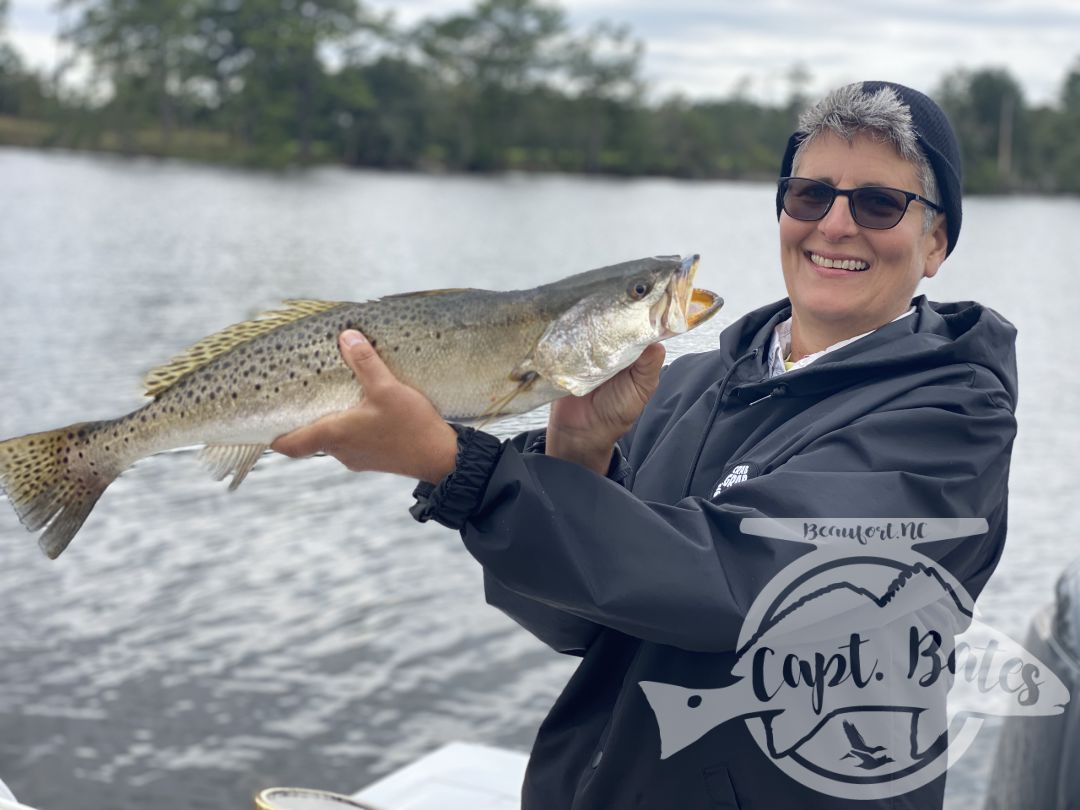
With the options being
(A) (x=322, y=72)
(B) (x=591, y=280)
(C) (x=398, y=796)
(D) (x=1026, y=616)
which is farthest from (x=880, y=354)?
(A) (x=322, y=72)

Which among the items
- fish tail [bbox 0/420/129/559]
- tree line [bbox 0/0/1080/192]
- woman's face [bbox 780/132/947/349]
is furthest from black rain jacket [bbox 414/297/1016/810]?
tree line [bbox 0/0/1080/192]

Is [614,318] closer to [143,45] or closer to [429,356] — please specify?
[429,356]

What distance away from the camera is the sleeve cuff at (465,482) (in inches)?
92.7

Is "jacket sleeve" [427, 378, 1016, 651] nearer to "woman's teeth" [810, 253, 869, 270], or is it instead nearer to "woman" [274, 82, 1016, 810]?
"woman" [274, 82, 1016, 810]

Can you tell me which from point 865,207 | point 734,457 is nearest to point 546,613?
point 734,457

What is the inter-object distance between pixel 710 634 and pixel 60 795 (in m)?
6.82

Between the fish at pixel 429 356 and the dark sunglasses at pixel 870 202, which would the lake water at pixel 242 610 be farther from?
the dark sunglasses at pixel 870 202

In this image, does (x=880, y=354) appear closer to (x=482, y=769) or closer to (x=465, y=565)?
(x=482, y=769)

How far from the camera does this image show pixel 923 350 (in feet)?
8.84

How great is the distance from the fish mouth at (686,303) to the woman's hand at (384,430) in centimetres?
54

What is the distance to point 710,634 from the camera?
2.37 metres

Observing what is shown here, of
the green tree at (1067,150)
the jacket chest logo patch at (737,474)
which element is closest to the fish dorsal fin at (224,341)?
the jacket chest logo patch at (737,474)
